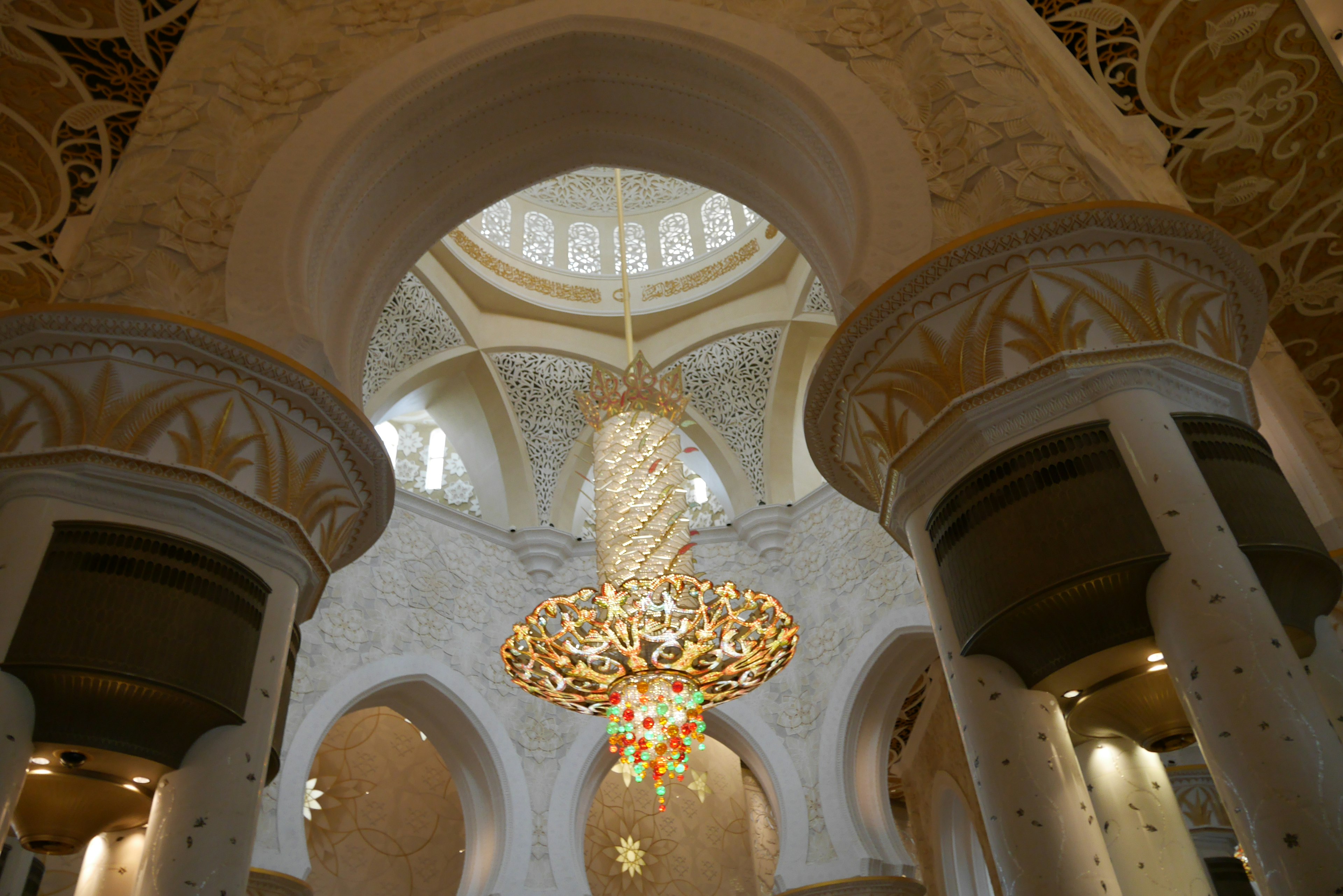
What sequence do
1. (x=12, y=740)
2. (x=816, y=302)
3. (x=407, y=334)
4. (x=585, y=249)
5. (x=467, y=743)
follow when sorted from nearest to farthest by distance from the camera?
(x=12, y=740)
(x=467, y=743)
(x=407, y=334)
(x=816, y=302)
(x=585, y=249)

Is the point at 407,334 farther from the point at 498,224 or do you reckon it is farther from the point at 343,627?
the point at 343,627

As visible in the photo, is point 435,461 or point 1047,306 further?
point 435,461

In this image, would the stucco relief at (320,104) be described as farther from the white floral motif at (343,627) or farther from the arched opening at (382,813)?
the arched opening at (382,813)

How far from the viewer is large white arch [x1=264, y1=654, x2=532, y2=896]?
25.8ft

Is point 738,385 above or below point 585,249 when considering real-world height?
below

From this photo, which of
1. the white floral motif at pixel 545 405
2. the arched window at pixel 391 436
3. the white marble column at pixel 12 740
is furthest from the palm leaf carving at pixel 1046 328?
the arched window at pixel 391 436

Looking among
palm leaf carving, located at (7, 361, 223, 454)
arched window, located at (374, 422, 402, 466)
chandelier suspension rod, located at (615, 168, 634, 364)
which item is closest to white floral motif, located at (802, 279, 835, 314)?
chandelier suspension rod, located at (615, 168, 634, 364)

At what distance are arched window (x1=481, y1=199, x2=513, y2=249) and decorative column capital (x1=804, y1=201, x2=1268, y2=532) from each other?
801cm

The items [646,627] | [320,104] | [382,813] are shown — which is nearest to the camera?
[320,104]

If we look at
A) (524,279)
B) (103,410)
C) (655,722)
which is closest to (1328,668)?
(103,410)

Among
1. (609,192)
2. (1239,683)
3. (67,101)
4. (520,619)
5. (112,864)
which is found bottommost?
(1239,683)

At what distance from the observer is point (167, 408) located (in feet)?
10.0

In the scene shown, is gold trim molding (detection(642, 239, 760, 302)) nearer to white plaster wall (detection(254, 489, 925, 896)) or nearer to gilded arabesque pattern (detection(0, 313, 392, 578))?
white plaster wall (detection(254, 489, 925, 896))

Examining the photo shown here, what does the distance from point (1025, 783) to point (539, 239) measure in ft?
31.0
